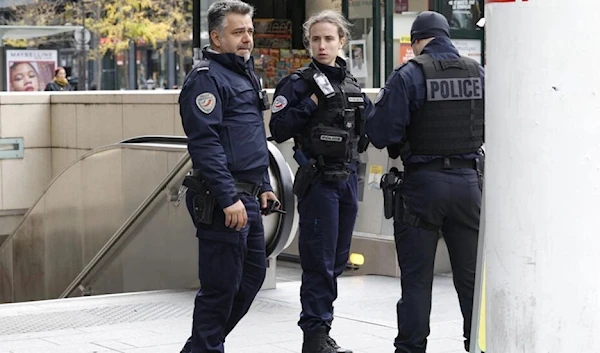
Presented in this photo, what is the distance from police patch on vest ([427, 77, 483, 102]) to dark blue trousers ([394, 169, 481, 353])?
1.12ft

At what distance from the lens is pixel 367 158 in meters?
9.75

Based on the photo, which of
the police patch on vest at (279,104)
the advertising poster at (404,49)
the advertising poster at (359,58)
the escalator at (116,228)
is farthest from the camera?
the advertising poster at (359,58)

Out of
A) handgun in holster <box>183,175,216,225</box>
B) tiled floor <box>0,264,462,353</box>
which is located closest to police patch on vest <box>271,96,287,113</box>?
handgun in holster <box>183,175,216,225</box>

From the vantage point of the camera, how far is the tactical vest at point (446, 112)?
5500 mm

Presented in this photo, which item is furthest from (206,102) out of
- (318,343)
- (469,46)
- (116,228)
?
(469,46)

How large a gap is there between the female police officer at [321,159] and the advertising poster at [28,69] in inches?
929

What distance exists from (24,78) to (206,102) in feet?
81.8

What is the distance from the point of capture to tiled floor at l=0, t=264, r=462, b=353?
6793 millimetres

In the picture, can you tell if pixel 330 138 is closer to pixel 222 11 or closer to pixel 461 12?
pixel 222 11

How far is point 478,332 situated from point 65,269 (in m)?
10.4

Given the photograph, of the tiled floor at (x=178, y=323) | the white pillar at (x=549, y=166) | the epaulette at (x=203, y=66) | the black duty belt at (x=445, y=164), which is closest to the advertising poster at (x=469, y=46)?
the tiled floor at (x=178, y=323)

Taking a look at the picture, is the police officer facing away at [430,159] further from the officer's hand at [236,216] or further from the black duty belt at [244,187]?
the officer's hand at [236,216]

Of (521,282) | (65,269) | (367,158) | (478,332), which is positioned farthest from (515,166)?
(65,269)

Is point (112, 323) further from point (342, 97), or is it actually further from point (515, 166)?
point (515, 166)
